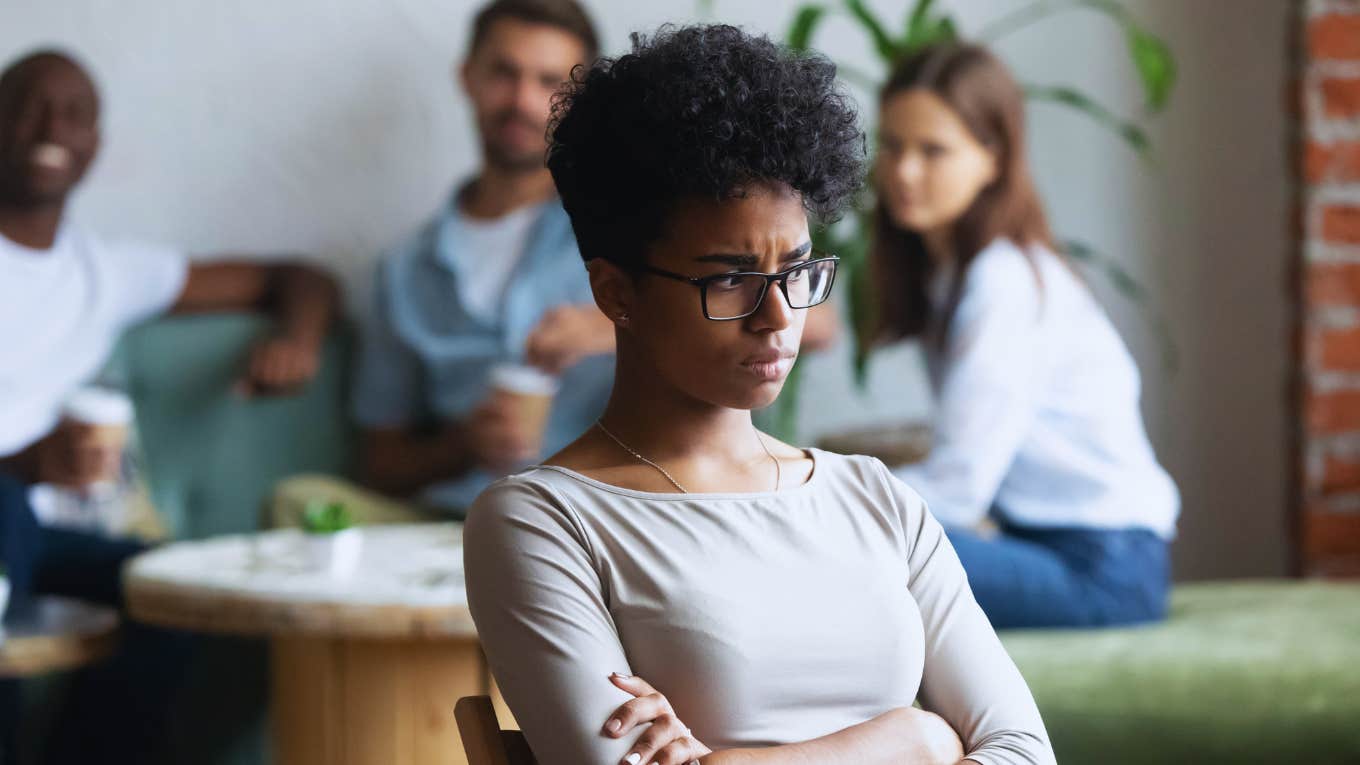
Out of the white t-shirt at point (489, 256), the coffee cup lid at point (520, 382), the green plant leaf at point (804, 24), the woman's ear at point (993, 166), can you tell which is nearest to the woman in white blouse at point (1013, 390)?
the woman's ear at point (993, 166)

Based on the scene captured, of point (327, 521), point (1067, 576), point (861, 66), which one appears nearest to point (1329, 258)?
point (861, 66)

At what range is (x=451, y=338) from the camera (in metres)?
2.99

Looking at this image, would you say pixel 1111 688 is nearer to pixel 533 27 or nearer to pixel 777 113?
pixel 777 113

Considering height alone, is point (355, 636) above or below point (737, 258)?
below

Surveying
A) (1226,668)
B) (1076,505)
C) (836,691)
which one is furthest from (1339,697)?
(836,691)

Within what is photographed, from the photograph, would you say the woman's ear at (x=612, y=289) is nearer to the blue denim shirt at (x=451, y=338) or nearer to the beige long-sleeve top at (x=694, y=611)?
the beige long-sleeve top at (x=694, y=611)

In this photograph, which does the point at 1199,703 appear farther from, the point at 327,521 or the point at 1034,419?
the point at 327,521

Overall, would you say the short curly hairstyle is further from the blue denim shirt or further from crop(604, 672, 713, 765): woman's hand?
the blue denim shirt

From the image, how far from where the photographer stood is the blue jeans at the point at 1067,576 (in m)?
2.10

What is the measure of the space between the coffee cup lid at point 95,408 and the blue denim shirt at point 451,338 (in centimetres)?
46

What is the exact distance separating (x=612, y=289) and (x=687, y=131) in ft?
0.42

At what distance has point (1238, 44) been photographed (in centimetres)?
319

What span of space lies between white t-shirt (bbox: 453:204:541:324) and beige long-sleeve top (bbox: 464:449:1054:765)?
6.60 feet

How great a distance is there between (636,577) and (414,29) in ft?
7.92
